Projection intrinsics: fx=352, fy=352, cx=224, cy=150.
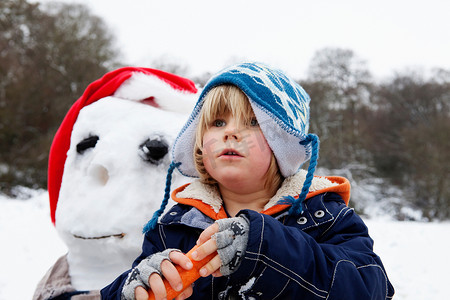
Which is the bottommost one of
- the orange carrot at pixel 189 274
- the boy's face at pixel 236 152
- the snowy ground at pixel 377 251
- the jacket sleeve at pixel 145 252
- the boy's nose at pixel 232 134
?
the snowy ground at pixel 377 251

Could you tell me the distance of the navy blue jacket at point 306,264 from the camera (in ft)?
2.81

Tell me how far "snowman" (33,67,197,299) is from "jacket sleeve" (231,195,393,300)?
83 cm

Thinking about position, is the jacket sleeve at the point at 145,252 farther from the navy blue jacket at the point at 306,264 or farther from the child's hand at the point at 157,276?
the child's hand at the point at 157,276

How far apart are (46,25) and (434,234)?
13.8 metres

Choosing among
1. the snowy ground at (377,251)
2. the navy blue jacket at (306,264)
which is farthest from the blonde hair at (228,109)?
the snowy ground at (377,251)

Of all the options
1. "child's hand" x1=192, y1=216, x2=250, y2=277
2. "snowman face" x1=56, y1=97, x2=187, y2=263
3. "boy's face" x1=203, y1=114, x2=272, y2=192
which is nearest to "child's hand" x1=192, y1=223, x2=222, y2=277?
"child's hand" x1=192, y1=216, x2=250, y2=277

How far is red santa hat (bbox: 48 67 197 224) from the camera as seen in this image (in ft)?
6.21

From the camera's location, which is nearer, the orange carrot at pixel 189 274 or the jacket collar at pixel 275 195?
the orange carrot at pixel 189 274

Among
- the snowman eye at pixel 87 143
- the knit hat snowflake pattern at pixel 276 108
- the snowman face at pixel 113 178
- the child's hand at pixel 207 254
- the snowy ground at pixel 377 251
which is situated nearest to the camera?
the child's hand at pixel 207 254

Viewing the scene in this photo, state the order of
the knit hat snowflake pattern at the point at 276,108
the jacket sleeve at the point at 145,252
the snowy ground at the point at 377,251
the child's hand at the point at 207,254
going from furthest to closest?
the snowy ground at the point at 377,251 → the knit hat snowflake pattern at the point at 276,108 → the jacket sleeve at the point at 145,252 → the child's hand at the point at 207,254

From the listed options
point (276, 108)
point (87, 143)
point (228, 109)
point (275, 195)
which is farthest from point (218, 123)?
point (87, 143)

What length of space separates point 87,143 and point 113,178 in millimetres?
257

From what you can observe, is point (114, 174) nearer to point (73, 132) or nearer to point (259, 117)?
point (73, 132)

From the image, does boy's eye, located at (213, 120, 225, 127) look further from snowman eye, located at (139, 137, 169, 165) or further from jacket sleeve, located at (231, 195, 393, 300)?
snowman eye, located at (139, 137, 169, 165)
